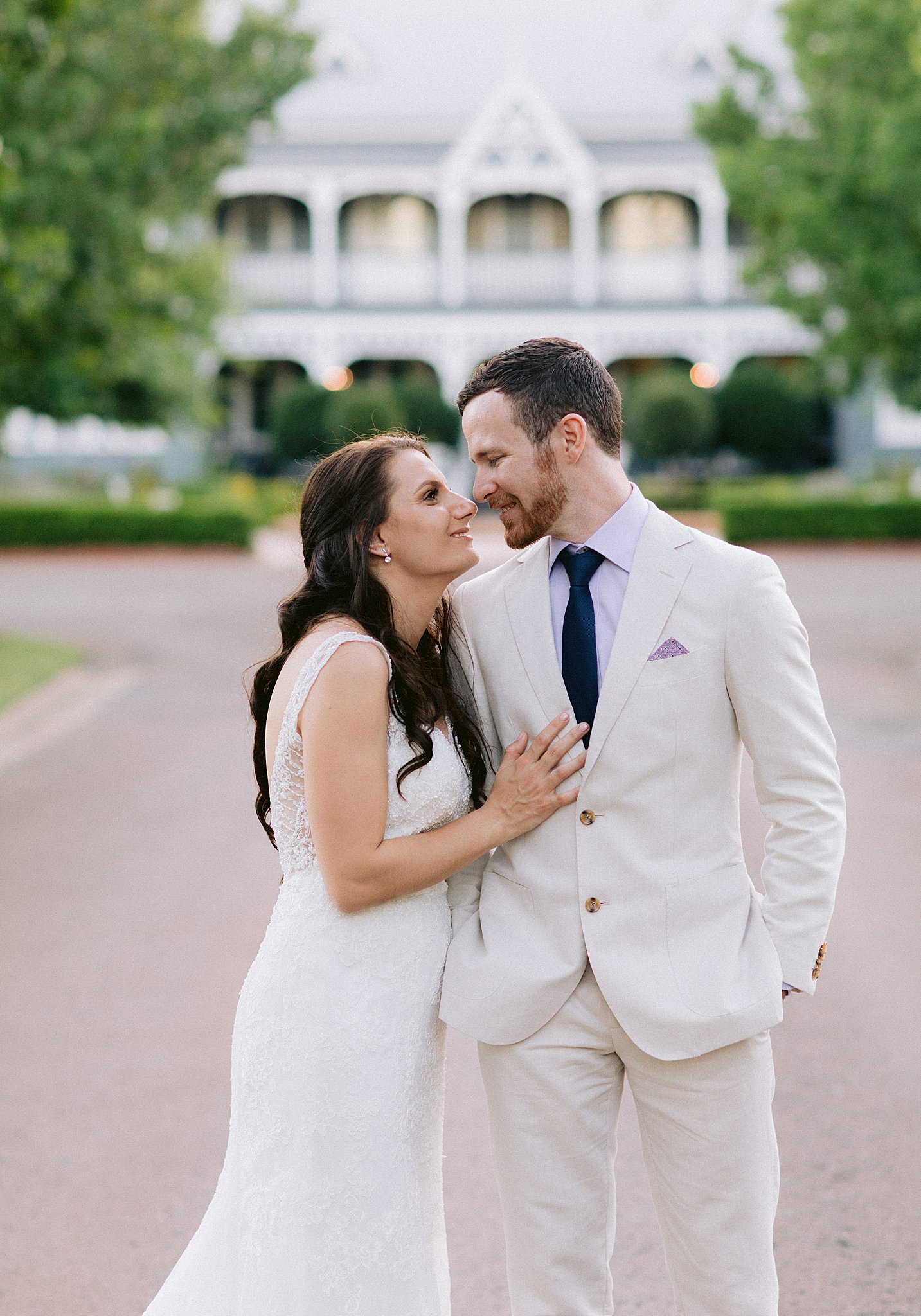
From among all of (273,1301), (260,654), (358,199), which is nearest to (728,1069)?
(273,1301)

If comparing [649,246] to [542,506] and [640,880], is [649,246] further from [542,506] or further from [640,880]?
[640,880]

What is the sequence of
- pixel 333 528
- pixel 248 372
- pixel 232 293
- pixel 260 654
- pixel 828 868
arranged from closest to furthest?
pixel 828 868 → pixel 333 528 → pixel 260 654 → pixel 232 293 → pixel 248 372

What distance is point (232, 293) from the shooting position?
2325 cm

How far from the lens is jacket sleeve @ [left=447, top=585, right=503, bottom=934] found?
2.78 metres

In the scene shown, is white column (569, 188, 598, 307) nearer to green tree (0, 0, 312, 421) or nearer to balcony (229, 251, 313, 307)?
balcony (229, 251, 313, 307)

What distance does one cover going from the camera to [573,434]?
101 inches

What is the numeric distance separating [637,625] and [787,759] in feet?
1.18

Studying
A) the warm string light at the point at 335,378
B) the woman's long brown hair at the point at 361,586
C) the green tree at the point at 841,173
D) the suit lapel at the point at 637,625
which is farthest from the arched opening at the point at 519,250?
the suit lapel at the point at 637,625

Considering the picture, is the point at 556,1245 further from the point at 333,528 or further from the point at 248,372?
the point at 248,372

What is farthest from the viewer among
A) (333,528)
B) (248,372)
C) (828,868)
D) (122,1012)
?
(248,372)

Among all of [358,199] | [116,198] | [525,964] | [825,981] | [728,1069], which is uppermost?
[358,199]

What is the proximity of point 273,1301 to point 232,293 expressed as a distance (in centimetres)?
2204

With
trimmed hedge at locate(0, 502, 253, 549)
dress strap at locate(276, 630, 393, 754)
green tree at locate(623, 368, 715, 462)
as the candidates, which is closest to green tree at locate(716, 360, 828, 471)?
green tree at locate(623, 368, 715, 462)

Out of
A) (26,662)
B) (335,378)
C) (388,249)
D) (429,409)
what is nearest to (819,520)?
(429,409)
